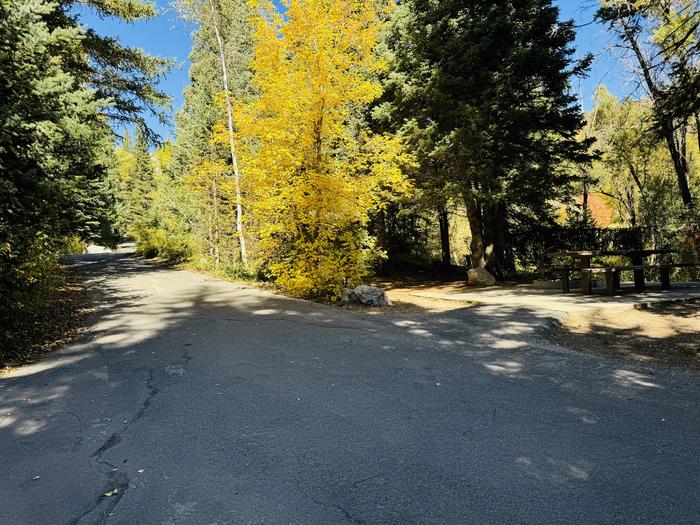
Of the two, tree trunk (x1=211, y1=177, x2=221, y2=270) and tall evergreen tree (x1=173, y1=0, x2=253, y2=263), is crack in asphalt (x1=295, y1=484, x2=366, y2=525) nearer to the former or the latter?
tall evergreen tree (x1=173, y1=0, x2=253, y2=263)

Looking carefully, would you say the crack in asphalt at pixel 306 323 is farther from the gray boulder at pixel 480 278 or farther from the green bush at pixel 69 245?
the gray boulder at pixel 480 278

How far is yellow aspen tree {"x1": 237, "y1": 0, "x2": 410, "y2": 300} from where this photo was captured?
1031cm

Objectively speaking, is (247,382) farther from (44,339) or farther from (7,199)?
(7,199)

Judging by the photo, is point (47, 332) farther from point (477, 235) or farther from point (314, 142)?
point (477, 235)

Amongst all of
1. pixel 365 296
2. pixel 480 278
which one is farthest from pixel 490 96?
pixel 365 296

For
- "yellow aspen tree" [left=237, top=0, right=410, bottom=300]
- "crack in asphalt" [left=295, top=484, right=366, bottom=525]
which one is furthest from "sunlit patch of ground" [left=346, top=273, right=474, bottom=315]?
"crack in asphalt" [left=295, top=484, right=366, bottom=525]

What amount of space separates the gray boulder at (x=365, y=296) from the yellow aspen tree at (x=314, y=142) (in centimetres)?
28

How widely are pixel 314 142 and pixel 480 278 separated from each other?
7898 millimetres

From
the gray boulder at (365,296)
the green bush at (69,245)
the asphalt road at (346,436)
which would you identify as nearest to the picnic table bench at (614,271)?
the gray boulder at (365,296)

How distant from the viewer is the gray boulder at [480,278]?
49.5 ft

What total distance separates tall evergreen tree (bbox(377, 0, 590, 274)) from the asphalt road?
9.07m

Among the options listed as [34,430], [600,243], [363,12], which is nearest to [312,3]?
[363,12]

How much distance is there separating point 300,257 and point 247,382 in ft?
22.1

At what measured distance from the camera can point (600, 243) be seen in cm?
1861
